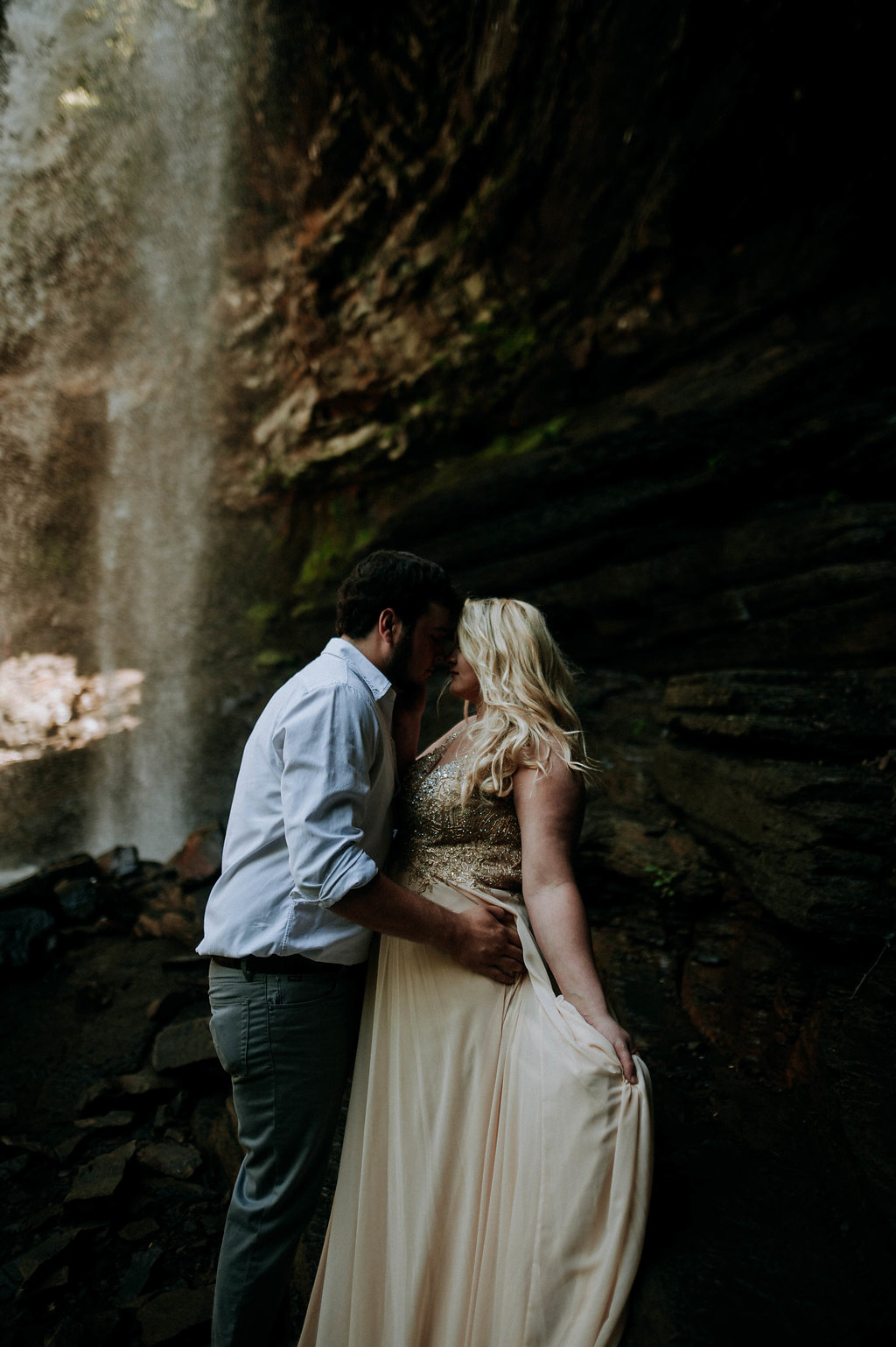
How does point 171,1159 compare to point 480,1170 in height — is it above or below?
below

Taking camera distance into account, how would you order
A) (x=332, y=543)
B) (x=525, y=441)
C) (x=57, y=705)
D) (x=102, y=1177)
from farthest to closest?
1. (x=57, y=705)
2. (x=332, y=543)
3. (x=525, y=441)
4. (x=102, y=1177)

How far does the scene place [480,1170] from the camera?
1.96m

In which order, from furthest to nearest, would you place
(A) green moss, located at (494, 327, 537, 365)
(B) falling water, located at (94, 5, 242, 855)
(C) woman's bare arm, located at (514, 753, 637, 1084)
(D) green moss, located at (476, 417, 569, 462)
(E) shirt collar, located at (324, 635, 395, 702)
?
1. (B) falling water, located at (94, 5, 242, 855)
2. (A) green moss, located at (494, 327, 537, 365)
3. (D) green moss, located at (476, 417, 569, 462)
4. (E) shirt collar, located at (324, 635, 395, 702)
5. (C) woman's bare arm, located at (514, 753, 637, 1084)

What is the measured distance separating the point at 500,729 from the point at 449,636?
47 centimetres

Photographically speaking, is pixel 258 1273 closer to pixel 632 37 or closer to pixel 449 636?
pixel 449 636

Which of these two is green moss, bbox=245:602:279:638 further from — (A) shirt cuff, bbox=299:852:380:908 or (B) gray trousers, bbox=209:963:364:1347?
(A) shirt cuff, bbox=299:852:380:908

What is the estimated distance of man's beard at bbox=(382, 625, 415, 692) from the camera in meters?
2.35

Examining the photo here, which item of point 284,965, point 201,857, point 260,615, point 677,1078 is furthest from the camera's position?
point 260,615

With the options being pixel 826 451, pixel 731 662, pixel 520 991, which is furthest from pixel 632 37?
pixel 520 991

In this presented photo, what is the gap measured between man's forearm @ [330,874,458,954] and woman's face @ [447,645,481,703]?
0.89m

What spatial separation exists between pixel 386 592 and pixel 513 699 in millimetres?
579

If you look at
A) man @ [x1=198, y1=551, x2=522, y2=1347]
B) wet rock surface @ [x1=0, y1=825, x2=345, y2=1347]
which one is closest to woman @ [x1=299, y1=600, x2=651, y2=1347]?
man @ [x1=198, y1=551, x2=522, y2=1347]

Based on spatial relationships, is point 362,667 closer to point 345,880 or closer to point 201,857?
point 345,880

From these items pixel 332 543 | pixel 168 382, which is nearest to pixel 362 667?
pixel 332 543
